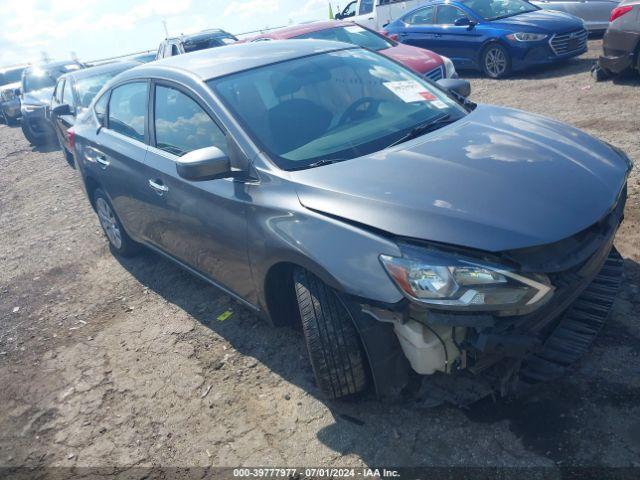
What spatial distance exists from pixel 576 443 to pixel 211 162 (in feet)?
7.41

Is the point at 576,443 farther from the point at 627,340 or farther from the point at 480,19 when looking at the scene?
the point at 480,19

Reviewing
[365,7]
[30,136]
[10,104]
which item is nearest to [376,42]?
[365,7]

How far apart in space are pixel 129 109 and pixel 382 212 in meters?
2.83

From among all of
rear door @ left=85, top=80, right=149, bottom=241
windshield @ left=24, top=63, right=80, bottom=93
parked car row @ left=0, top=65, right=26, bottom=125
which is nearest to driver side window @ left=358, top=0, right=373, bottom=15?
windshield @ left=24, top=63, right=80, bottom=93

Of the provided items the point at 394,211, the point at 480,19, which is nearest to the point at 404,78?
the point at 394,211

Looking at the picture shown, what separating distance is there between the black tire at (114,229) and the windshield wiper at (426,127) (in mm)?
2970

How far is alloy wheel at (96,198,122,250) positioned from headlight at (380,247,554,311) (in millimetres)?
3674

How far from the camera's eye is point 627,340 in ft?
10.0

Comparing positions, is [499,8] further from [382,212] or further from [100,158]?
[382,212]

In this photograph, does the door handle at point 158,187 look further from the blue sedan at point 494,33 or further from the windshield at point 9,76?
the windshield at point 9,76

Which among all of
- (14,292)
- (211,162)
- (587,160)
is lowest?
(14,292)

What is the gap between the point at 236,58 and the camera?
386 cm

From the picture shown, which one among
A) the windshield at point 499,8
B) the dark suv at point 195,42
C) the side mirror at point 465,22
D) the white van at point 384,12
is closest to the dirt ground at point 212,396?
the side mirror at point 465,22

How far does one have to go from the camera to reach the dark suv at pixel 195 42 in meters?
12.9
